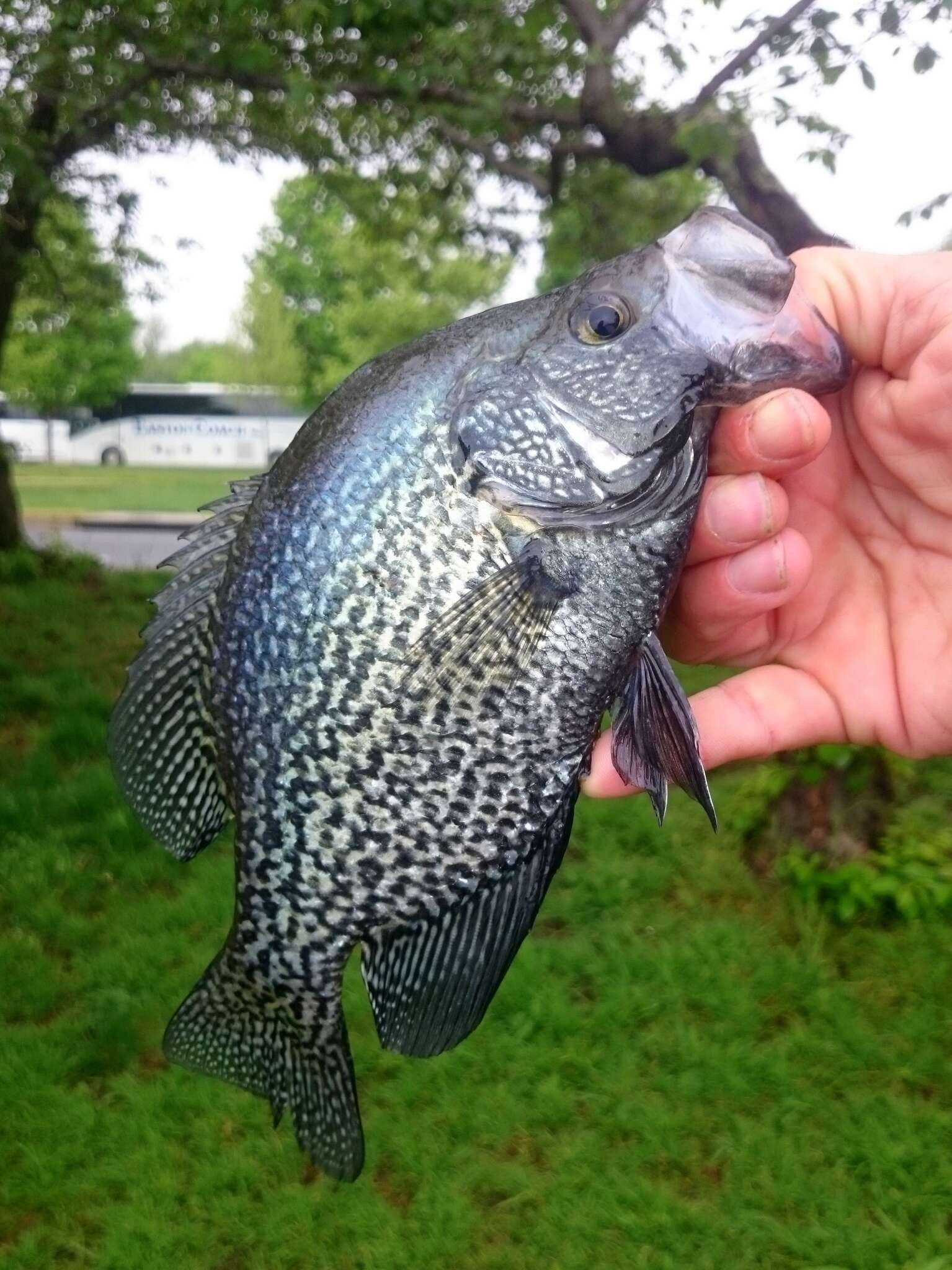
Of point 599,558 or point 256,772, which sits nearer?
A: point 599,558

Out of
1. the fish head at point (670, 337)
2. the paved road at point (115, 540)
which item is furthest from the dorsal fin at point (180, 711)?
the paved road at point (115, 540)

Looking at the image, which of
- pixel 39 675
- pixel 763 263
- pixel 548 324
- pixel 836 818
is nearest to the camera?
pixel 763 263

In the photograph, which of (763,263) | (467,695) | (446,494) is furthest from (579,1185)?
(763,263)

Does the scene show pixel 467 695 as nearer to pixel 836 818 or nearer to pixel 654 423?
pixel 654 423

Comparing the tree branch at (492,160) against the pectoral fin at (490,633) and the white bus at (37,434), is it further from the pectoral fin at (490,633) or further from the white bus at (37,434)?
the white bus at (37,434)

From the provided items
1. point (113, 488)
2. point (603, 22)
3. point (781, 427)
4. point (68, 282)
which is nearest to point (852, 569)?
point (781, 427)

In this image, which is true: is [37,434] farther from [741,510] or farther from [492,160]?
[741,510]
